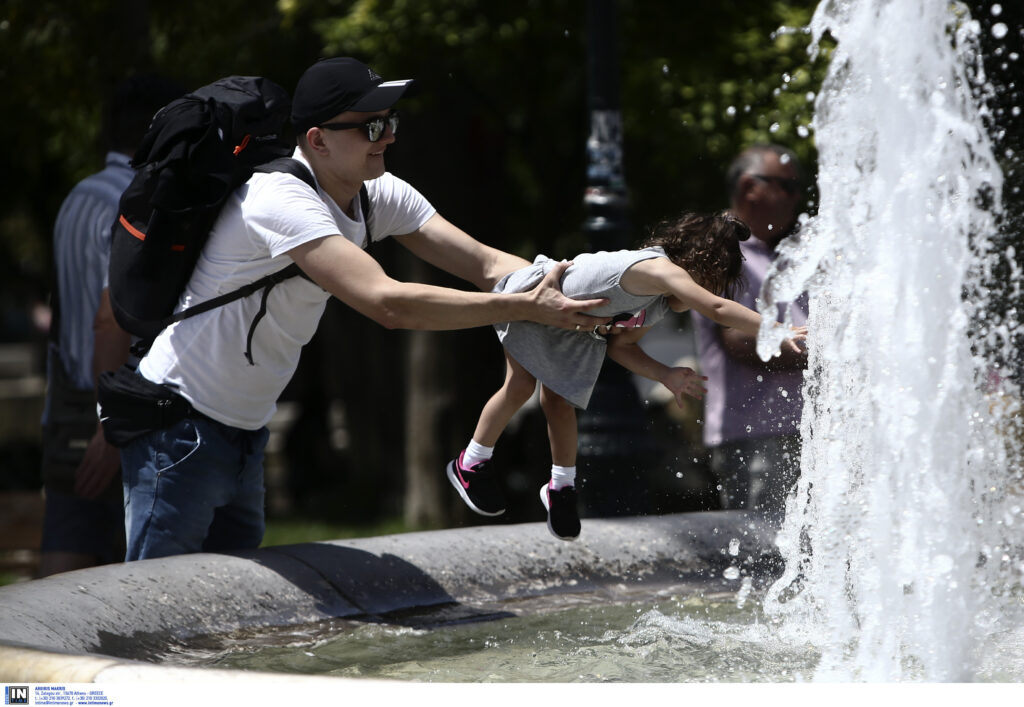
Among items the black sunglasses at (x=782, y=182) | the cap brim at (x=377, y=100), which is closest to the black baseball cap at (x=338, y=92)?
the cap brim at (x=377, y=100)

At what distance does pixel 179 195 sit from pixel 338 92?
478 mm

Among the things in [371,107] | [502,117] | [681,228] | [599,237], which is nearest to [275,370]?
[371,107]

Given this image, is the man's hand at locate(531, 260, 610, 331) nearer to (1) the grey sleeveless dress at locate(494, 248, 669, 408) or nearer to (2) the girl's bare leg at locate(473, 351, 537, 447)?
(1) the grey sleeveless dress at locate(494, 248, 669, 408)

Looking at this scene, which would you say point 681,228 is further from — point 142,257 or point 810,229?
point 142,257

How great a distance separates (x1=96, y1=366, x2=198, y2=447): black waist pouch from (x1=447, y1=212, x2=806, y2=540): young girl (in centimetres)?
96

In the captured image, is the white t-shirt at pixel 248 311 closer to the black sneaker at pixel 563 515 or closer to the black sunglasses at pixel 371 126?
the black sunglasses at pixel 371 126

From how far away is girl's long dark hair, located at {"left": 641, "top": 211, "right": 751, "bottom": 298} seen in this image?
3877 millimetres

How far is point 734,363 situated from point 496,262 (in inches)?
43.2

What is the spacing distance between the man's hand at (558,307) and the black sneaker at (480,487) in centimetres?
76

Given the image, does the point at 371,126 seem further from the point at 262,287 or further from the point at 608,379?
the point at 608,379

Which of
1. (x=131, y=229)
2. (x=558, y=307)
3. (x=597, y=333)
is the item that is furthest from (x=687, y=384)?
(x=131, y=229)

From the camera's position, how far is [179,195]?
3369mm

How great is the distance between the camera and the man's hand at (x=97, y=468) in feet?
13.7

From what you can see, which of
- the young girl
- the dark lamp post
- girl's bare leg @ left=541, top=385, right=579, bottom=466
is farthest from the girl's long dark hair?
the dark lamp post
